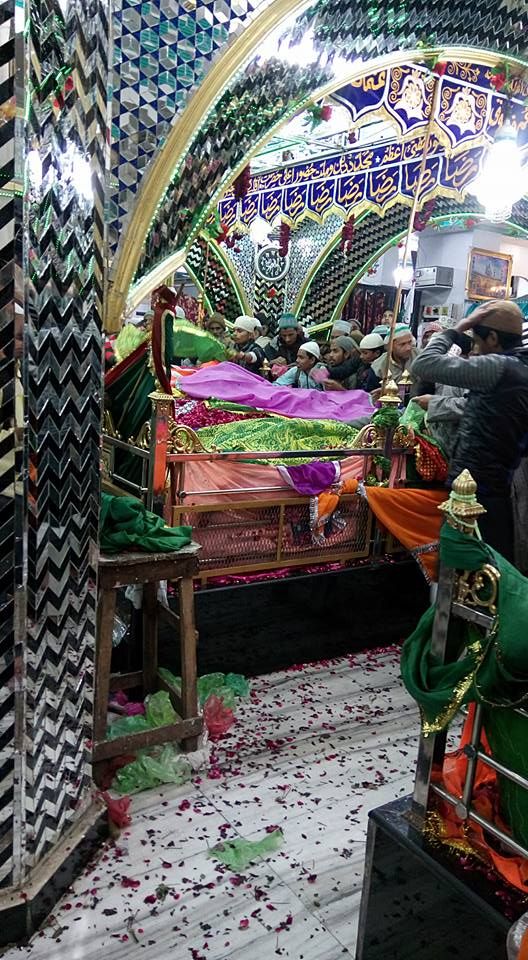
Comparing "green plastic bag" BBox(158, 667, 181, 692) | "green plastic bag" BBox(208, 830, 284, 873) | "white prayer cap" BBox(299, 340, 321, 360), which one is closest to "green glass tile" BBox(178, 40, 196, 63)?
"green plastic bag" BBox(158, 667, 181, 692)

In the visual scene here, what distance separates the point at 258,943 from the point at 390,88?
14.3 feet

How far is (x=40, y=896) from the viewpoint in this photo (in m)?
1.64

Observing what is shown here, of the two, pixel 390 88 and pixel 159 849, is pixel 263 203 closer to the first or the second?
pixel 390 88

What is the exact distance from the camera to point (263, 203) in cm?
764

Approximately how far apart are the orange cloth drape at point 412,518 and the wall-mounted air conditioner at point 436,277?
599 centimetres

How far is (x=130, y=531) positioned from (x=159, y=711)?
0.66 metres

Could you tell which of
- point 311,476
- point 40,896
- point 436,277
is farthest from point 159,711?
point 436,277

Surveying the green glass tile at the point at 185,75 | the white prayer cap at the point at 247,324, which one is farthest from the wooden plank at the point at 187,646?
the white prayer cap at the point at 247,324

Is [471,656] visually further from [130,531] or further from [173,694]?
[173,694]

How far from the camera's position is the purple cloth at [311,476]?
3.06m

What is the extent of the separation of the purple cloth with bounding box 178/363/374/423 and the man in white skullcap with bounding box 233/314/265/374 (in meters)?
1.66

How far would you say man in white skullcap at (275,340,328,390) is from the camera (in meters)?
5.30

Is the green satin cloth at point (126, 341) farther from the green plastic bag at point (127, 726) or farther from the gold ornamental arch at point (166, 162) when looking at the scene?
the green plastic bag at point (127, 726)

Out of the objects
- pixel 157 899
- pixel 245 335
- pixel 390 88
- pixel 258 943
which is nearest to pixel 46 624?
pixel 157 899
